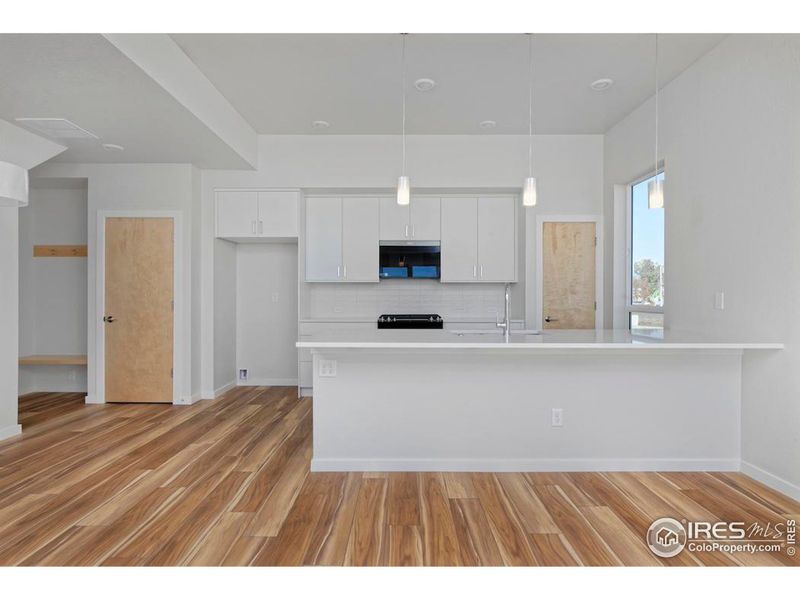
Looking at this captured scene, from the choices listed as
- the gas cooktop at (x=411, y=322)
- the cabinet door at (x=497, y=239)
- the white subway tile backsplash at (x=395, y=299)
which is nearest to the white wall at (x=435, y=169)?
the cabinet door at (x=497, y=239)

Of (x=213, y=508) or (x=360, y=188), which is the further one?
(x=360, y=188)

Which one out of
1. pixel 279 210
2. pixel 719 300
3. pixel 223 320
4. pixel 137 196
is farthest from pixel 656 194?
pixel 137 196

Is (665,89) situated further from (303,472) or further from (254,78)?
(303,472)

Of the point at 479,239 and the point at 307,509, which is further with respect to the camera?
the point at 479,239

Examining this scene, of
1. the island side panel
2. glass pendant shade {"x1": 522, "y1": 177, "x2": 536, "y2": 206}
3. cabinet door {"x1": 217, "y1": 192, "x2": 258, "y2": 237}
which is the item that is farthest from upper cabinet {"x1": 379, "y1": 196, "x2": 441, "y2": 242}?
the island side panel

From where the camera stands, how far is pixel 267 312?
18.5ft

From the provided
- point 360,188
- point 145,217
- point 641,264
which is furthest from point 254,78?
point 641,264

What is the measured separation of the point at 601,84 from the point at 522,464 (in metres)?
3.10

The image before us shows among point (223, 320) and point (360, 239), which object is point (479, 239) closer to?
point (360, 239)

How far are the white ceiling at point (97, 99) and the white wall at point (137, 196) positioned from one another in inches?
10.2

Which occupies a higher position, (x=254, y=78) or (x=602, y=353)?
(x=254, y=78)

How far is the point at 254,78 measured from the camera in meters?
3.60
